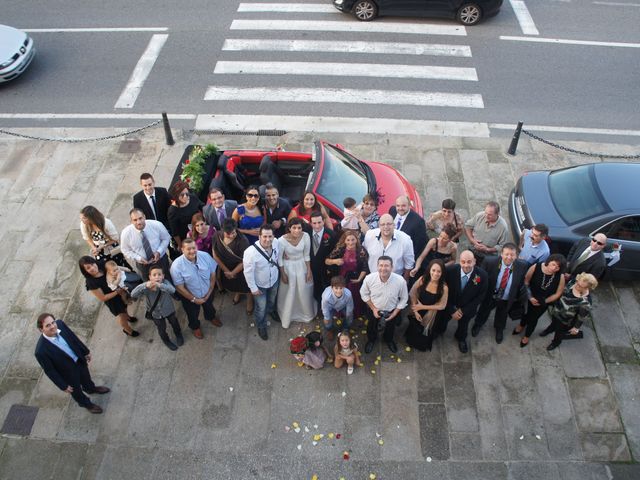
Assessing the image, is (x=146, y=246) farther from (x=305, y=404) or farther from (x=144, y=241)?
(x=305, y=404)

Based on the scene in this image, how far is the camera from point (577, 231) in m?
7.76

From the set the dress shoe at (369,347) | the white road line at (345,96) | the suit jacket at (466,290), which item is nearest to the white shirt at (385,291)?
the suit jacket at (466,290)

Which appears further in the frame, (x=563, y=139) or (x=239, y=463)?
(x=563, y=139)

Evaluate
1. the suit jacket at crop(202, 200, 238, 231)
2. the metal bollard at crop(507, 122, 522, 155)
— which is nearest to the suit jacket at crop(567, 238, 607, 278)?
the metal bollard at crop(507, 122, 522, 155)

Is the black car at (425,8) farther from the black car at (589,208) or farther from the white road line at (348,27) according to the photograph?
the black car at (589,208)

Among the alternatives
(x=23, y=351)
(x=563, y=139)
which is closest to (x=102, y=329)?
(x=23, y=351)

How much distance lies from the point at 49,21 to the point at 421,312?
13185 mm

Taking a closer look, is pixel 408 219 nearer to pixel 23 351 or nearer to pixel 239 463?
pixel 239 463

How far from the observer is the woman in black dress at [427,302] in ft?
20.7

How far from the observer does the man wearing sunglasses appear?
22.3 feet

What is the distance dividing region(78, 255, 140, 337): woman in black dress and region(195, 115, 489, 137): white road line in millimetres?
5197

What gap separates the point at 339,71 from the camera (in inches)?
488

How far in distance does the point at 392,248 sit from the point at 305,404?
2.36 metres

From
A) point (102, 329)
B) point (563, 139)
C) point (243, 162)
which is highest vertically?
point (243, 162)
